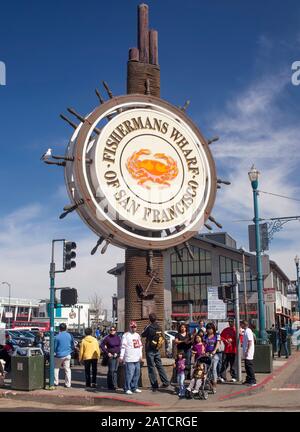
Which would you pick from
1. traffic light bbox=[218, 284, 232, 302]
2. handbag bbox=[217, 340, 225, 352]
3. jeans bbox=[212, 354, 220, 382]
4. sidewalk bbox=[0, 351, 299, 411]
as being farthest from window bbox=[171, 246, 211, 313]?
Result: sidewalk bbox=[0, 351, 299, 411]

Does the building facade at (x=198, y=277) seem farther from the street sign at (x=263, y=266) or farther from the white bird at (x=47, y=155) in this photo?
the white bird at (x=47, y=155)

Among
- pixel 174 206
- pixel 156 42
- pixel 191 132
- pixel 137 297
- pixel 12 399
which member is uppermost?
pixel 156 42

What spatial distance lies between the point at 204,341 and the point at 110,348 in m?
2.44

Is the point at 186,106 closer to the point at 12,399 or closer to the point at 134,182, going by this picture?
the point at 134,182

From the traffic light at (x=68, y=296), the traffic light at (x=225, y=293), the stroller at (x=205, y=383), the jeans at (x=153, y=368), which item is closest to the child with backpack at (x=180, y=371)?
the stroller at (x=205, y=383)

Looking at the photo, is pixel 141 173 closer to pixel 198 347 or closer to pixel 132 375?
pixel 198 347

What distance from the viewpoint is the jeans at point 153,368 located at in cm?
1275

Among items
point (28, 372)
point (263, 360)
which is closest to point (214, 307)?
point (263, 360)

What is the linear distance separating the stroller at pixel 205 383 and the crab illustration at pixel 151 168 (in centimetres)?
486

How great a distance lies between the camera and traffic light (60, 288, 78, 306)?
1365 cm

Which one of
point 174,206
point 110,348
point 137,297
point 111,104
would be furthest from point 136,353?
point 111,104

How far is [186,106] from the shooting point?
15891 mm

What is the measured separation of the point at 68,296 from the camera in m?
13.7
